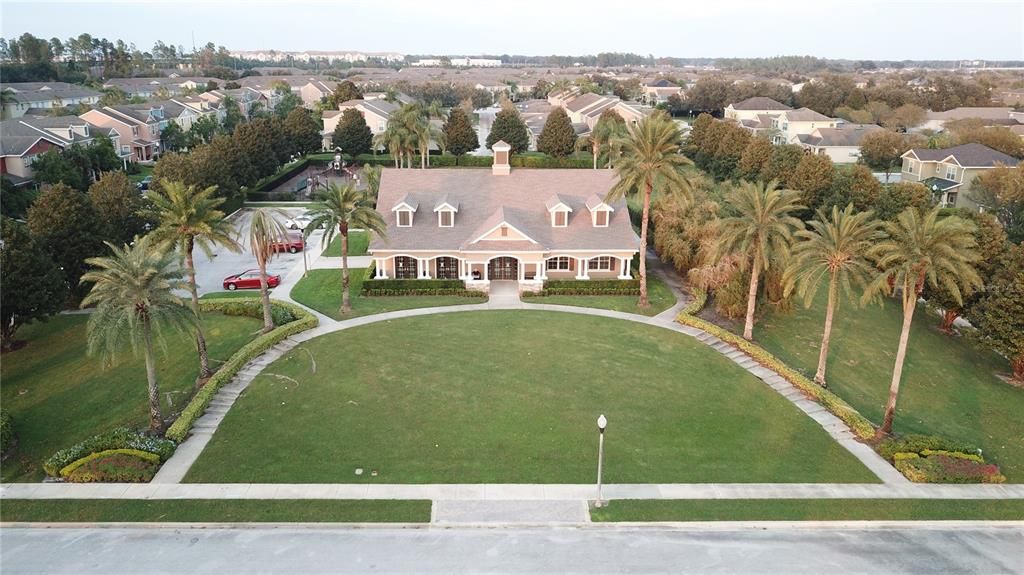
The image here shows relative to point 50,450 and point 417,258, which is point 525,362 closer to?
point 417,258

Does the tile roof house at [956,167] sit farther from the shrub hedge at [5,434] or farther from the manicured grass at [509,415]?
the shrub hedge at [5,434]

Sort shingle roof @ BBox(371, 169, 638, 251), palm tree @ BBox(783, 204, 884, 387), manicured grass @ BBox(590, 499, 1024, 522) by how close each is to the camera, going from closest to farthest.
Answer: manicured grass @ BBox(590, 499, 1024, 522) → palm tree @ BBox(783, 204, 884, 387) → shingle roof @ BBox(371, 169, 638, 251)

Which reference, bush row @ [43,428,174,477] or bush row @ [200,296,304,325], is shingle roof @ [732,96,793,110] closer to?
bush row @ [200,296,304,325]

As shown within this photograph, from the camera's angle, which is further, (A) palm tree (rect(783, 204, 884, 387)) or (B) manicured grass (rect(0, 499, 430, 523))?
(A) palm tree (rect(783, 204, 884, 387))

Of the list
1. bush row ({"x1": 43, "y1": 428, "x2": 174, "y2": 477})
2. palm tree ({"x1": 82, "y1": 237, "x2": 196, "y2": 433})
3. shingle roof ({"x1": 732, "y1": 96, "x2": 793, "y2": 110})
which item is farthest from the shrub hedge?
shingle roof ({"x1": 732, "y1": 96, "x2": 793, "y2": 110})

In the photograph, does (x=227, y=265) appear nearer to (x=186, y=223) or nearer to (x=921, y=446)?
(x=186, y=223)

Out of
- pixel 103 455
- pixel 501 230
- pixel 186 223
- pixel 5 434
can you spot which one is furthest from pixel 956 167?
pixel 5 434
